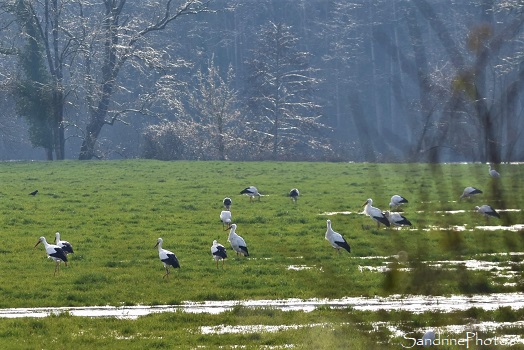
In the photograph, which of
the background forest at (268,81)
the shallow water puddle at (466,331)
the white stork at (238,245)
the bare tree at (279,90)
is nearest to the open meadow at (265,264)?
the shallow water puddle at (466,331)

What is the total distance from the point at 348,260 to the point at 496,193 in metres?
15.9

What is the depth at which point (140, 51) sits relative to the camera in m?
66.2

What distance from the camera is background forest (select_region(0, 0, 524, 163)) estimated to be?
4.40 meters

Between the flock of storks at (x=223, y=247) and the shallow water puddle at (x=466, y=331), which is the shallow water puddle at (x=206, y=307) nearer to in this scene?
the flock of storks at (x=223, y=247)

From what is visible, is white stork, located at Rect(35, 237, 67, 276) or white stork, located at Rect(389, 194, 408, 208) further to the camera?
white stork, located at Rect(389, 194, 408, 208)

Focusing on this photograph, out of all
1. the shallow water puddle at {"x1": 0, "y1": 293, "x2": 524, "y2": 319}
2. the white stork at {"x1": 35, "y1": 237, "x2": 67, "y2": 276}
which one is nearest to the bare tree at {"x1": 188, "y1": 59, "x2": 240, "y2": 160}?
the white stork at {"x1": 35, "y1": 237, "x2": 67, "y2": 276}

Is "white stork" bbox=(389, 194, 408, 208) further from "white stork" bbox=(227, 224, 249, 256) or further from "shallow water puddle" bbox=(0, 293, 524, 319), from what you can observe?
"shallow water puddle" bbox=(0, 293, 524, 319)

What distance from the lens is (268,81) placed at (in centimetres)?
7956

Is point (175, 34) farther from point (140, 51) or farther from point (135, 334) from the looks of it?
point (135, 334)

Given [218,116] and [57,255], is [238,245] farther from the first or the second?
[218,116]

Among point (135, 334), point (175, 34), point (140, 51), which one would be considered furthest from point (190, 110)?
point (135, 334)

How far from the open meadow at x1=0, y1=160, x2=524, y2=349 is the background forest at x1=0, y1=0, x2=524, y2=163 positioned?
33cm

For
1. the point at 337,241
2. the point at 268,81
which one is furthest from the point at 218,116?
the point at 337,241

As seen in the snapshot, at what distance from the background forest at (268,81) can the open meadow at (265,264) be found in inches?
13.1
